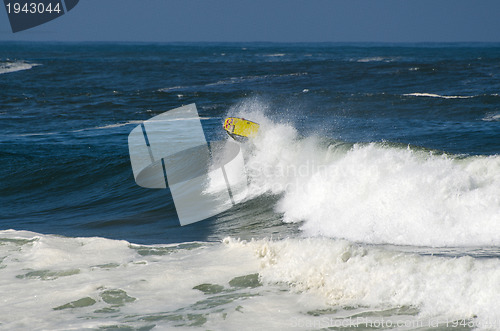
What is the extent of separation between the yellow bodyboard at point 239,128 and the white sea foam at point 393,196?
5.98ft

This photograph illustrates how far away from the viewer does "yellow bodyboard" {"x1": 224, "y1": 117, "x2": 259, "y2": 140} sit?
1350 cm

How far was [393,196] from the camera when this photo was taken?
9.02m

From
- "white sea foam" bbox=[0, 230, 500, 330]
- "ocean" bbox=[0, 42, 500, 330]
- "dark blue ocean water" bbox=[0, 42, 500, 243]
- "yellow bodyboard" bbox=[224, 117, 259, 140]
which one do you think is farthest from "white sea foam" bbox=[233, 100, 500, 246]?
"white sea foam" bbox=[0, 230, 500, 330]

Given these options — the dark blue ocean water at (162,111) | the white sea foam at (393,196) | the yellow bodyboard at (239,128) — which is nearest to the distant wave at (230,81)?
the dark blue ocean water at (162,111)

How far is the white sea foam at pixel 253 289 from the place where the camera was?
5277 mm

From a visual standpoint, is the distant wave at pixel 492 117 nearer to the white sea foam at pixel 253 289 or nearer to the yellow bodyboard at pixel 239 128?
the yellow bodyboard at pixel 239 128

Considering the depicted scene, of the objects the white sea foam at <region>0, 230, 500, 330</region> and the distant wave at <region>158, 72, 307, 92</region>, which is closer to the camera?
the white sea foam at <region>0, 230, 500, 330</region>

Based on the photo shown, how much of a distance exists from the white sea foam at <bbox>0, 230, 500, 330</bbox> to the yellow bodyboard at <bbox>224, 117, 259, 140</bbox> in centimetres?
622

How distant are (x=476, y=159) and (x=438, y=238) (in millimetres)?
2246

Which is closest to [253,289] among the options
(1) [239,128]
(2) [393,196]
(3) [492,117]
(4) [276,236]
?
(4) [276,236]

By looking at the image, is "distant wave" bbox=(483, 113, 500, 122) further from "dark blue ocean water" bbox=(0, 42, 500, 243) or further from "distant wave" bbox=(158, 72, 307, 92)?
"distant wave" bbox=(158, 72, 307, 92)

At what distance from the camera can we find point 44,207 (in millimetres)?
12617

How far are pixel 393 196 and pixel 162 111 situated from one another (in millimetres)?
18971
